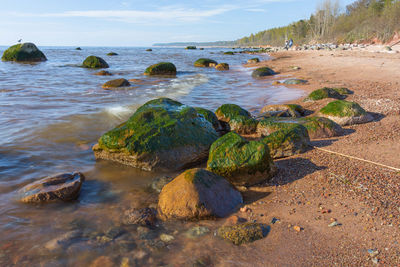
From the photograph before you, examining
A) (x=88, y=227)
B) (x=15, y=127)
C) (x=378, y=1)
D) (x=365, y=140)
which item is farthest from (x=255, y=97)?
(x=378, y=1)

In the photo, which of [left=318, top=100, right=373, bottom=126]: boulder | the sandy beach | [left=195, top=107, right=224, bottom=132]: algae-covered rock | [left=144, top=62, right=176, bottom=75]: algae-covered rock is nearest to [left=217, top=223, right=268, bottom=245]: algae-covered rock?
the sandy beach

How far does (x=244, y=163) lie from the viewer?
3289 millimetres

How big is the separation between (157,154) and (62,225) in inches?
65.5

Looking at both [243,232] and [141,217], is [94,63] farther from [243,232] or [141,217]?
[243,232]

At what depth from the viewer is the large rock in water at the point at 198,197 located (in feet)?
9.12

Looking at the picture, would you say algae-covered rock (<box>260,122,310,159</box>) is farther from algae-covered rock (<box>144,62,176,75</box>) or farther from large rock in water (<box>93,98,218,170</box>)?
algae-covered rock (<box>144,62,176,75</box>)

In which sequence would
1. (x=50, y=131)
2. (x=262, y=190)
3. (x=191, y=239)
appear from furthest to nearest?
(x=50, y=131)
(x=262, y=190)
(x=191, y=239)

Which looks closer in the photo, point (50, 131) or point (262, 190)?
point (262, 190)

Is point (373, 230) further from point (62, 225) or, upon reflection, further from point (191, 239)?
point (62, 225)

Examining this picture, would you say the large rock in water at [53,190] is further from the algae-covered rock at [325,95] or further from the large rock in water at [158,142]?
the algae-covered rock at [325,95]

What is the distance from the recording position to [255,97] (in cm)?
935

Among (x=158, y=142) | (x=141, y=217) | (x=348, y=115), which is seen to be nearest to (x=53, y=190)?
(x=141, y=217)

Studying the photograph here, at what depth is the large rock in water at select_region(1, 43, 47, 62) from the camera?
2245 centimetres

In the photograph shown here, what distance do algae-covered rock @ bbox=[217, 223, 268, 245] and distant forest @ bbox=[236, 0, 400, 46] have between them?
43.3 meters
